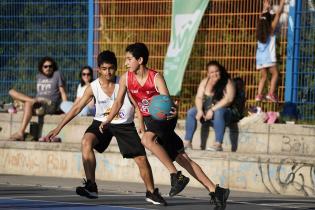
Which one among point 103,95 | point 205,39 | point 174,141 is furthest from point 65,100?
point 174,141

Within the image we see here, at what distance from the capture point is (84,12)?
1952 centimetres

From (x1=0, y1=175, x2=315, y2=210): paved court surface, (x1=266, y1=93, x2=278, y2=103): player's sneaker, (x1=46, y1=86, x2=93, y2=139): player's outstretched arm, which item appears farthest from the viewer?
(x1=266, y1=93, x2=278, y2=103): player's sneaker

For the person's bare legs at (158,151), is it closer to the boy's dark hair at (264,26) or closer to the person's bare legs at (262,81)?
the person's bare legs at (262,81)

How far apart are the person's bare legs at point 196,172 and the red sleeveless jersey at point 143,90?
655mm

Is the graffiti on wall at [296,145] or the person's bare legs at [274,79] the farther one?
the person's bare legs at [274,79]

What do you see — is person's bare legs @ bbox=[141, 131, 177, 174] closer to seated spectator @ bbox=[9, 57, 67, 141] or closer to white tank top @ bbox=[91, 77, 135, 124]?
white tank top @ bbox=[91, 77, 135, 124]

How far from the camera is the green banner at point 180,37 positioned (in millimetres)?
17906

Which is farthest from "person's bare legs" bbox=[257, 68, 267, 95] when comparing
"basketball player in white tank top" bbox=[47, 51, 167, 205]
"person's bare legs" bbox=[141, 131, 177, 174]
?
"person's bare legs" bbox=[141, 131, 177, 174]

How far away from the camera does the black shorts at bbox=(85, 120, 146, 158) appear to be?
12.8 meters

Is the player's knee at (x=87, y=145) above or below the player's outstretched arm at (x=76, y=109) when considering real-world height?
below

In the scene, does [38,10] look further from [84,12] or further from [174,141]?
[174,141]

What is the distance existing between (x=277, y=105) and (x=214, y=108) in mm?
1185

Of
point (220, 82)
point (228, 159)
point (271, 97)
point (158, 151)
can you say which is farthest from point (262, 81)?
point (158, 151)

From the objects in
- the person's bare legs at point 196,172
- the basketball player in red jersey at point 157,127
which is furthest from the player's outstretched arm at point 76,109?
the person's bare legs at point 196,172
